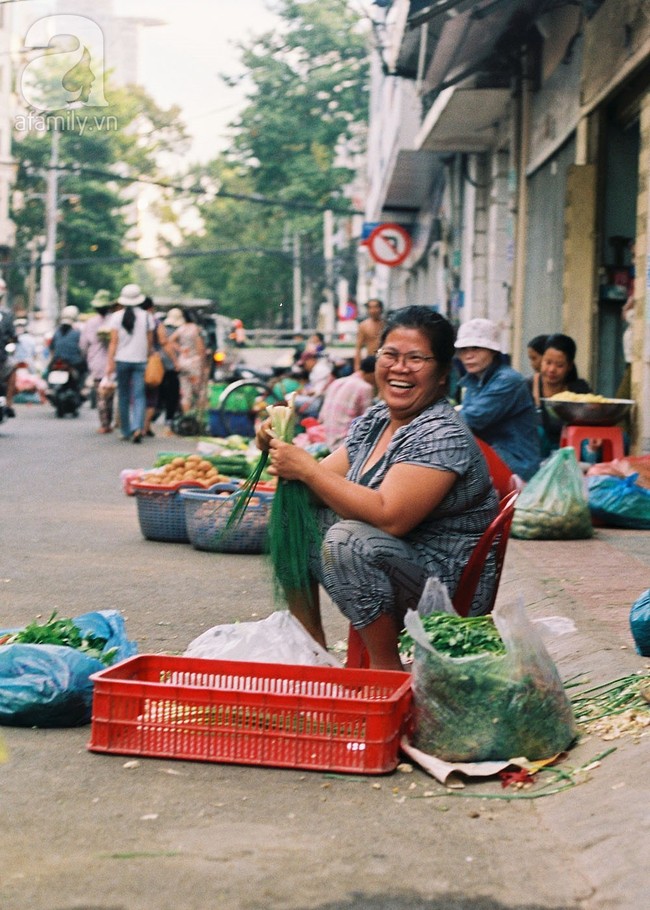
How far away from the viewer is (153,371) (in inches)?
690

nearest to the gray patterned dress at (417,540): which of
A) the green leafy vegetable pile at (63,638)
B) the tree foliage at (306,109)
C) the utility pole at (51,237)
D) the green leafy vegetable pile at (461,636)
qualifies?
the green leafy vegetable pile at (461,636)

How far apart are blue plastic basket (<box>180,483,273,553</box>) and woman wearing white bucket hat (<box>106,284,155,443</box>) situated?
28.9 feet

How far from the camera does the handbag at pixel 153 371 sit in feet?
57.5

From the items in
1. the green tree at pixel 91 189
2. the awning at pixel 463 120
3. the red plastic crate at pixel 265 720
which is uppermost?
the green tree at pixel 91 189

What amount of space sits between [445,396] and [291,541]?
2.35ft

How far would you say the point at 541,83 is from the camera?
48.3 ft

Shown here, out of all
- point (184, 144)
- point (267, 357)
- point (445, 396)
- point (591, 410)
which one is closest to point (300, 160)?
point (267, 357)

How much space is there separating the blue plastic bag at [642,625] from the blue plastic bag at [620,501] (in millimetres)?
3988

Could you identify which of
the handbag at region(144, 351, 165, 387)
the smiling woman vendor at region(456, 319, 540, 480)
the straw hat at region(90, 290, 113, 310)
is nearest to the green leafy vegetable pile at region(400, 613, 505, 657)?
the smiling woman vendor at region(456, 319, 540, 480)

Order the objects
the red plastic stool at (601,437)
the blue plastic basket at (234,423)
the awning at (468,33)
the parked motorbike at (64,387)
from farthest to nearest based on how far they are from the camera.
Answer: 1. the parked motorbike at (64,387)
2. the blue plastic basket at (234,423)
3. the awning at (468,33)
4. the red plastic stool at (601,437)

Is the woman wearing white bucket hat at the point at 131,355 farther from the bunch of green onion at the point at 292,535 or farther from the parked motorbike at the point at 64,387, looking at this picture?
the bunch of green onion at the point at 292,535

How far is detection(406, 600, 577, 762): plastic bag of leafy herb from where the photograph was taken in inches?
148

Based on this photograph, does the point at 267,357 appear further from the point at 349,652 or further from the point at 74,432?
the point at 349,652

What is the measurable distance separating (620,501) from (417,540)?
443 centimetres
